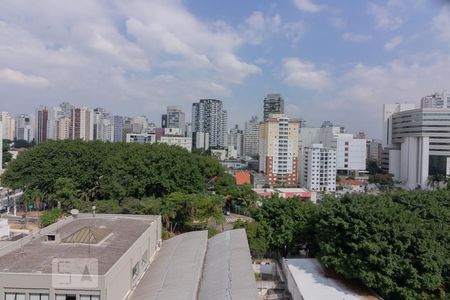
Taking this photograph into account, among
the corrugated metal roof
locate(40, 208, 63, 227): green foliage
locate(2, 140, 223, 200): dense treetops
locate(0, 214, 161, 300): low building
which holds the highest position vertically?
locate(2, 140, 223, 200): dense treetops

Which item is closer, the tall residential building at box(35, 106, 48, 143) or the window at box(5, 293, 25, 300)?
the window at box(5, 293, 25, 300)

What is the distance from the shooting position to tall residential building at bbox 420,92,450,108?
53844 mm

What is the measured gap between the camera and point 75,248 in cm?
884

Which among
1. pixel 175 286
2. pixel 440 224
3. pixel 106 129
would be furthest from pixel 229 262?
pixel 106 129

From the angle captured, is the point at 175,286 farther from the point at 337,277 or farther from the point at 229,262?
the point at 337,277

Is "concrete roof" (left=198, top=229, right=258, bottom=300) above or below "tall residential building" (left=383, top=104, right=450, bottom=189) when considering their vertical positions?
below

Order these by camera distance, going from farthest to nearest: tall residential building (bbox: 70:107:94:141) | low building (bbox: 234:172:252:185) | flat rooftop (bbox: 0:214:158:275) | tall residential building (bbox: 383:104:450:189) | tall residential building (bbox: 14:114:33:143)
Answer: tall residential building (bbox: 14:114:33:143) < tall residential building (bbox: 70:107:94:141) < tall residential building (bbox: 383:104:450:189) < low building (bbox: 234:172:252:185) < flat rooftop (bbox: 0:214:158:275)

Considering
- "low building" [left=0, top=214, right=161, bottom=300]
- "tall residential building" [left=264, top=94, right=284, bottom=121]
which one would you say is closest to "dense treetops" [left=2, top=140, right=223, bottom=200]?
"low building" [left=0, top=214, right=161, bottom=300]

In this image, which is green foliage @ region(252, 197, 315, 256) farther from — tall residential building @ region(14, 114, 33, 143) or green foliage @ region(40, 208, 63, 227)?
tall residential building @ region(14, 114, 33, 143)

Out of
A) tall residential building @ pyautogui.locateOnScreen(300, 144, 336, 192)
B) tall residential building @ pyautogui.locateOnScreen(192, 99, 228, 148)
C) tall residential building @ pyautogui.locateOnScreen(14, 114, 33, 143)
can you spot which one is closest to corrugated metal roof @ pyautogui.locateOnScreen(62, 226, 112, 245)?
tall residential building @ pyautogui.locateOnScreen(300, 144, 336, 192)

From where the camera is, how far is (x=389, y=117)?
50281 mm
